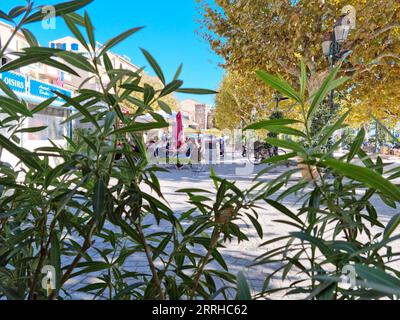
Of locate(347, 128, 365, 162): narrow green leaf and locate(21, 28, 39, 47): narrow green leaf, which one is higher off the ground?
locate(21, 28, 39, 47): narrow green leaf

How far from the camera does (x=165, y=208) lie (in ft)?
2.22

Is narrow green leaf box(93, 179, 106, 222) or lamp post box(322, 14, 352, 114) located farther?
lamp post box(322, 14, 352, 114)

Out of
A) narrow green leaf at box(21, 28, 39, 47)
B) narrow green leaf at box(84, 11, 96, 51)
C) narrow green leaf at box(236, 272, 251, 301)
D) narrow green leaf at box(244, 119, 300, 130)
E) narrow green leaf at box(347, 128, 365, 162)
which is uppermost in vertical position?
narrow green leaf at box(21, 28, 39, 47)

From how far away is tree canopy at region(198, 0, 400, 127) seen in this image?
20.7ft

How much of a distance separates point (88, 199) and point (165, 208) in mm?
164

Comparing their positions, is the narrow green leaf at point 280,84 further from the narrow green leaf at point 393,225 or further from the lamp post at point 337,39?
the lamp post at point 337,39

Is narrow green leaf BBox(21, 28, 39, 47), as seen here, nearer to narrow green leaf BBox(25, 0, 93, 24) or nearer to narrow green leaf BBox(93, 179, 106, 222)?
narrow green leaf BBox(25, 0, 93, 24)

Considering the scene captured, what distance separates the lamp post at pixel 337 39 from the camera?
Answer: 6023 mm

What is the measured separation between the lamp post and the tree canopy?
0.19m

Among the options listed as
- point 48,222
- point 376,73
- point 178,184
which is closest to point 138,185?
point 48,222

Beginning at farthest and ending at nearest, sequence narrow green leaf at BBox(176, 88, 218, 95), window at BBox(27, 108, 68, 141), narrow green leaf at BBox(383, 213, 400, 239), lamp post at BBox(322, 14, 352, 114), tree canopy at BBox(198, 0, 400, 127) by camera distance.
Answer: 1. tree canopy at BBox(198, 0, 400, 127)
2. lamp post at BBox(322, 14, 352, 114)
3. window at BBox(27, 108, 68, 141)
4. narrow green leaf at BBox(176, 88, 218, 95)
5. narrow green leaf at BBox(383, 213, 400, 239)

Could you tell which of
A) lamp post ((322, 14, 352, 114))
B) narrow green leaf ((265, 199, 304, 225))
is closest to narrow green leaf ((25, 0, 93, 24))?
narrow green leaf ((265, 199, 304, 225))

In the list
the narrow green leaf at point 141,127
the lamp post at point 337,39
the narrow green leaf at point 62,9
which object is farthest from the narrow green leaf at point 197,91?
the lamp post at point 337,39

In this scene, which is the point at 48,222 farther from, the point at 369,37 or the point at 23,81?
the point at 23,81
